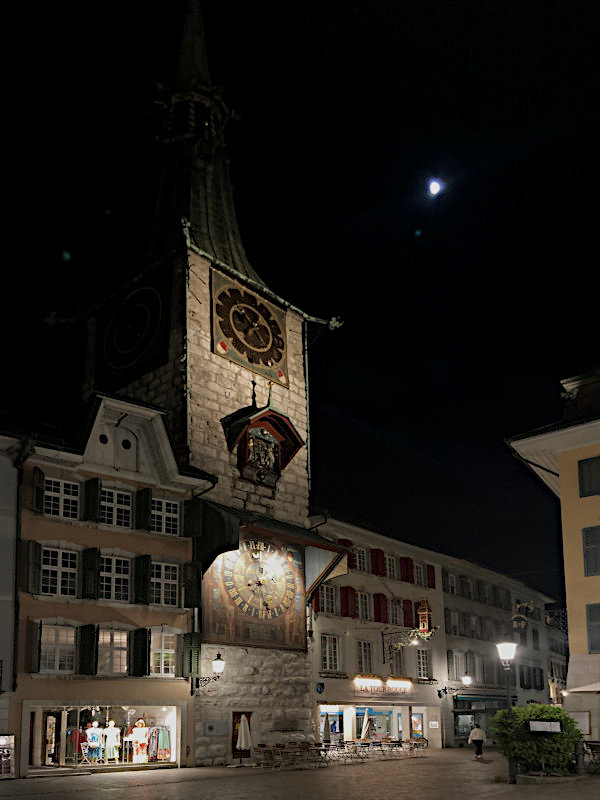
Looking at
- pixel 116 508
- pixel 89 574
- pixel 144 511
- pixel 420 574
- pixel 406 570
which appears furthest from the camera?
pixel 420 574

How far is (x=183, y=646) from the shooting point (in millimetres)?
31312

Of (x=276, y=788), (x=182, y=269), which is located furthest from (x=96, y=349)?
(x=276, y=788)

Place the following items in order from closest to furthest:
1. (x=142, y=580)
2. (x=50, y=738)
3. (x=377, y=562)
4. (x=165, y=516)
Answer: (x=50, y=738) < (x=142, y=580) < (x=165, y=516) < (x=377, y=562)

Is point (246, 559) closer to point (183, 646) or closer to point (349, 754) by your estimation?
point (183, 646)

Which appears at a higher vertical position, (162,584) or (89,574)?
(89,574)

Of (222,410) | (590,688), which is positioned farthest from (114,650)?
(590,688)

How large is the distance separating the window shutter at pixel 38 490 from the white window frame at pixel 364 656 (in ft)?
62.2

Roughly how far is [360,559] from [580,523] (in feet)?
51.6

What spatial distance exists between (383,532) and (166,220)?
18.4 metres

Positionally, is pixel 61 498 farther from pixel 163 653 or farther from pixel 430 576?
pixel 430 576

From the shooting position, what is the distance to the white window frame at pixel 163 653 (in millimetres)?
30656

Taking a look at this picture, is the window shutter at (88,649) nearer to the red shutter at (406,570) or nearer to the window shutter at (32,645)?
the window shutter at (32,645)

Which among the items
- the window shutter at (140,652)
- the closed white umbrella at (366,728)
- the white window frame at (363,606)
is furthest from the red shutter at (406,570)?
the window shutter at (140,652)

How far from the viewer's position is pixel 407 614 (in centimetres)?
4638
